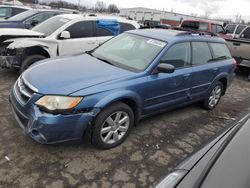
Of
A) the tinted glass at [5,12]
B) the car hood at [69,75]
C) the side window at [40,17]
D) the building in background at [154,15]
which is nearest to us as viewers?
the car hood at [69,75]

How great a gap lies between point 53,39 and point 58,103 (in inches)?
144

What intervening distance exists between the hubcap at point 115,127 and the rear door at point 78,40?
133 inches

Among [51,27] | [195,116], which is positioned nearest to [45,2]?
[51,27]

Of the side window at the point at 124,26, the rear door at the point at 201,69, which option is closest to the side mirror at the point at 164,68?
the rear door at the point at 201,69

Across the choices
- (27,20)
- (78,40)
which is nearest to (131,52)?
(78,40)

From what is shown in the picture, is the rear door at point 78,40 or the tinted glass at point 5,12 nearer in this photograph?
the rear door at point 78,40

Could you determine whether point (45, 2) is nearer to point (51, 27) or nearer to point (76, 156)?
point (51, 27)

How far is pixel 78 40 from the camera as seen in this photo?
643 cm

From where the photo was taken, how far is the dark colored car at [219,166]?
1.53m

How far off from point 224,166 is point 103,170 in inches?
70.5

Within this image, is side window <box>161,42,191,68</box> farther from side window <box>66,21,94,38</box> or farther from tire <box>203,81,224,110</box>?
side window <box>66,21,94,38</box>

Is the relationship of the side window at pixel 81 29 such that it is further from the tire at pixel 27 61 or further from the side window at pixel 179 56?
Result: the side window at pixel 179 56

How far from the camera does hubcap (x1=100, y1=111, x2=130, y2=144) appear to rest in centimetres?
340

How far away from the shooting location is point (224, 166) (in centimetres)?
165
